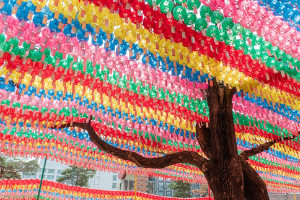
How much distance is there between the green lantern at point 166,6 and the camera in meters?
2.34

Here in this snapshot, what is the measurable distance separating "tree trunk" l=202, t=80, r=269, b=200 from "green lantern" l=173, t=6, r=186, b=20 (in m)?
1.96

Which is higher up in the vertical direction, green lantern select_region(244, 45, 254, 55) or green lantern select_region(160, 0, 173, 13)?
green lantern select_region(160, 0, 173, 13)

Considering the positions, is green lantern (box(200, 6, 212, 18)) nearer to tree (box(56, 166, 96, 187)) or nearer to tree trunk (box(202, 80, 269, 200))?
tree trunk (box(202, 80, 269, 200))

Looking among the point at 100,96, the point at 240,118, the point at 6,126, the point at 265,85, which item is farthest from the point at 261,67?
the point at 6,126

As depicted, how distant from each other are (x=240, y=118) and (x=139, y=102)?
233 cm

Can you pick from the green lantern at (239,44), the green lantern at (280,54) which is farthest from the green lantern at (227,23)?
the green lantern at (280,54)

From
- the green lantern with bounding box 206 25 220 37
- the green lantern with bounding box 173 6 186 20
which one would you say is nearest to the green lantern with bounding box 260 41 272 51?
the green lantern with bounding box 206 25 220 37

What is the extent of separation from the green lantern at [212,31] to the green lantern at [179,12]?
0.36 metres

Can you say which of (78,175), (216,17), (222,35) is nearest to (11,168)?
(78,175)

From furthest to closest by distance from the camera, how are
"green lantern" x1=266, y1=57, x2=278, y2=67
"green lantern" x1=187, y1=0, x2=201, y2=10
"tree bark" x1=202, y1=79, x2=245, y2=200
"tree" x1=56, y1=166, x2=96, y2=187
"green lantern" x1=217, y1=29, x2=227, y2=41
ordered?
"tree" x1=56, y1=166, x2=96, y2=187
"tree bark" x1=202, y1=79, x2=245, y2=200
"green lantern" x1=266, y1=57, x2=278, y2=67
"green lantern" x1=217, y1=29, x2=227, y2=41
"green lantern" x1=187, y1=0, x2=201, y2=10

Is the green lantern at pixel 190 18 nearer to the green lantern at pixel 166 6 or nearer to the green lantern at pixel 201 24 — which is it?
the green lantern at pixel 201 24

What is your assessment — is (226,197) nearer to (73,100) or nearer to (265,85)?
(265,85)

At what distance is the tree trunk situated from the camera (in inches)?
131

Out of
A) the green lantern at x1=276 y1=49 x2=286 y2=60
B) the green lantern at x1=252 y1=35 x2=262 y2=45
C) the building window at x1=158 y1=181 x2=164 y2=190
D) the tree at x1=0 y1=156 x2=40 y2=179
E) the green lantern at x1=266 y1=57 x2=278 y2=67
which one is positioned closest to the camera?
the green lantern at x1=252 y1=35 x2=262 y2=45
